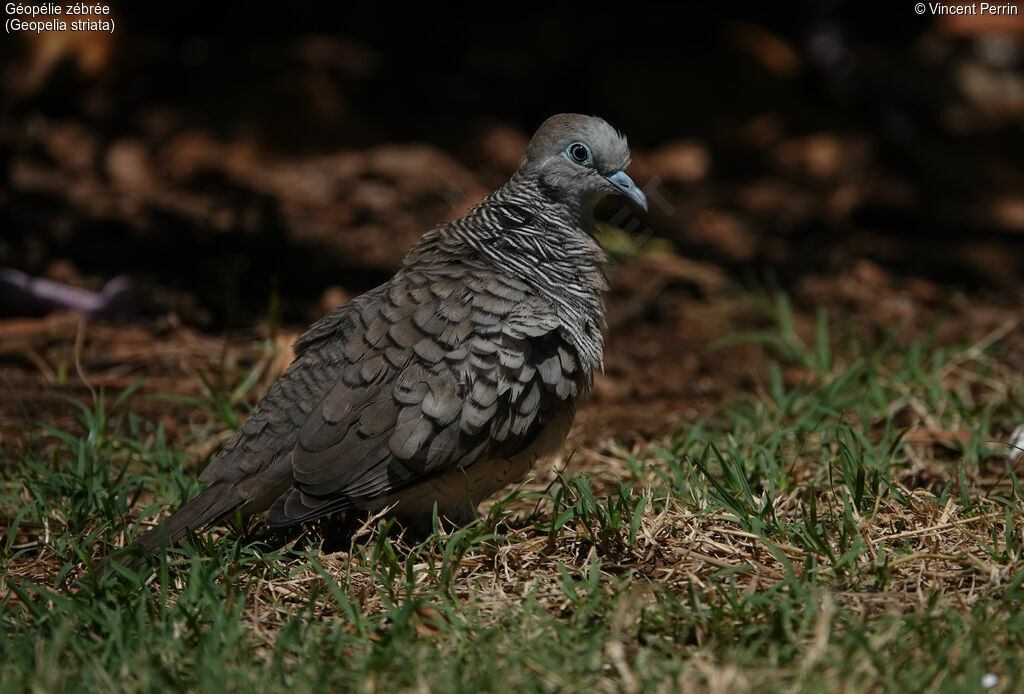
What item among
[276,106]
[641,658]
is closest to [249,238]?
[276,106]

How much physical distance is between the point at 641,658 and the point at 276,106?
18.5 ft

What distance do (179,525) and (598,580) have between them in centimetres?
126

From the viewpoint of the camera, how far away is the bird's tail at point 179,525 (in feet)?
10.2

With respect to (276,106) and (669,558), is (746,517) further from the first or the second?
(276,106)

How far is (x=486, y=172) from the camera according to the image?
285 inches

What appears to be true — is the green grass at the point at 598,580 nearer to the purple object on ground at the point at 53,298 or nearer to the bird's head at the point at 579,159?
the bird's head at the point at 579,159

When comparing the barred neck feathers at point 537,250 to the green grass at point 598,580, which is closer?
the green grass at point 598,580

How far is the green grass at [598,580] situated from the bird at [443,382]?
0.51 feet

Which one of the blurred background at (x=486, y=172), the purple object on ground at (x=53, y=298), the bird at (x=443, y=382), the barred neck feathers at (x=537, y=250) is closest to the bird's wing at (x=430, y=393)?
the bird at (x=443, y=382)

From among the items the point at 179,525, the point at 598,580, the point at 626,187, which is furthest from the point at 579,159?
the point at 179,525

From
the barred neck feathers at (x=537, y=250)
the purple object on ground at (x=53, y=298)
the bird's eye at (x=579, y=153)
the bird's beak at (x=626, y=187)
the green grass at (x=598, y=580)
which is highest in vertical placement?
the bird's eye at (x=579, y=153)

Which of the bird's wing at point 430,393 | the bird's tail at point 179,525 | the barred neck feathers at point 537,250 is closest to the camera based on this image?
the bird's tail at point 179,525

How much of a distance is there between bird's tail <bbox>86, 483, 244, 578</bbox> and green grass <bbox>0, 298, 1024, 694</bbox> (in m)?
0.06

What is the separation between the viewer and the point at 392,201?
6805 mm
